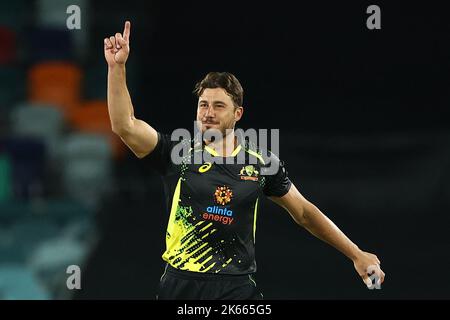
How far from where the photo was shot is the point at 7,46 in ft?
47.0

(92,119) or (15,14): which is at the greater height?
(15,14)

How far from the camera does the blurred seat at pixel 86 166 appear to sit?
11.8 metres

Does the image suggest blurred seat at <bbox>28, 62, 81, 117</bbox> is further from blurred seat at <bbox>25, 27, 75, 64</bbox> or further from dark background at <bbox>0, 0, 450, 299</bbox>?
dark background at <bbox>0, 0, 450, 299</bbox>

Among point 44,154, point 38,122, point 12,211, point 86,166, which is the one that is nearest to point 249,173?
point 12,211

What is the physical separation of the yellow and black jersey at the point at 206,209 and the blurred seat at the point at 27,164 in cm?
770

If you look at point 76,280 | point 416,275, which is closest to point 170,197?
point 76,280

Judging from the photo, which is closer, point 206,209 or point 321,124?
point 206,209

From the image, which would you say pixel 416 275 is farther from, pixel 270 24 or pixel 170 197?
pixel 270 24

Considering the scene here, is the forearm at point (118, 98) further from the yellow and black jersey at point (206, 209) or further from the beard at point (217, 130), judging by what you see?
the beard at point (217, 130)

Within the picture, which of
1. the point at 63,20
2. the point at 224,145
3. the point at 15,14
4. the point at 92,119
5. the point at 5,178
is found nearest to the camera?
the point at 224,145

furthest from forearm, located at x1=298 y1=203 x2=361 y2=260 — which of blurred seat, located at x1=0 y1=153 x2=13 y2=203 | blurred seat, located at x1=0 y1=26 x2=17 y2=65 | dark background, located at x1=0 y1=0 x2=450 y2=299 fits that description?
blurred seat, located at x1=0 y1=26 x2=17 y2=65

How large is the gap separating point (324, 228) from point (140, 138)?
1093 mm

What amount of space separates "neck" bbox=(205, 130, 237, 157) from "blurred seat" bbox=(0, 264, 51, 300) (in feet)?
10.2

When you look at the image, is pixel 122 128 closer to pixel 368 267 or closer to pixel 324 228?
pixel 324 228
